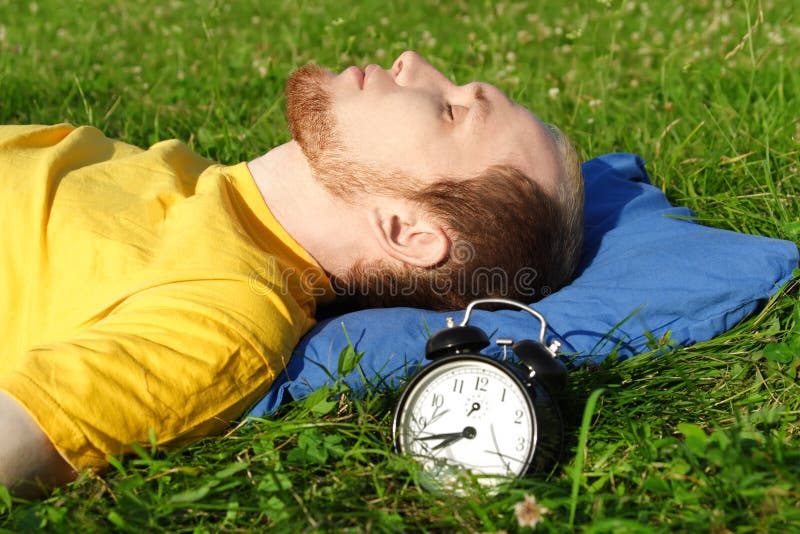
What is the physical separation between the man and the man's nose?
0.01 meters

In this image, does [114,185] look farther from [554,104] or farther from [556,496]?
[554,104]

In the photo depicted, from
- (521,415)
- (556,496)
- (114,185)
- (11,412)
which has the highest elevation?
(114,185)

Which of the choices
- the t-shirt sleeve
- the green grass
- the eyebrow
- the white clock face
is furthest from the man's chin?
the white clock face

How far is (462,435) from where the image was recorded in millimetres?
2562

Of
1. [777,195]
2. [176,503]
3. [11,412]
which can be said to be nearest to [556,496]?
[176,503]

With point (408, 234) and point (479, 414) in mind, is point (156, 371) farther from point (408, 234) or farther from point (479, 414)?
point (408, 234)

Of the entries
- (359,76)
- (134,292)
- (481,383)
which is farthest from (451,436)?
(359,76)

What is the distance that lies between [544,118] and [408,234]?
2131 mm

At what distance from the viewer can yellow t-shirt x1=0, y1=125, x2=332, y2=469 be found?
97.5 inches

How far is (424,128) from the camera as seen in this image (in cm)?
333

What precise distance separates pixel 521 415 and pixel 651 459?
1.31ft

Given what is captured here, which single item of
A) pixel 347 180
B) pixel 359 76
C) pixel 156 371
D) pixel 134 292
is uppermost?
pixel 359 76

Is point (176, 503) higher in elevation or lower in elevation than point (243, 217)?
lower

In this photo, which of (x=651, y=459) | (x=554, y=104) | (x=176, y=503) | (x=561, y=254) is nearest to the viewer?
(x=176, y=503)
